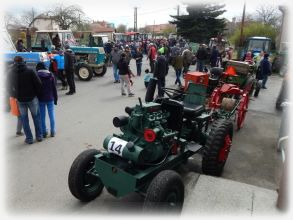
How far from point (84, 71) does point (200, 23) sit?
59.4ft

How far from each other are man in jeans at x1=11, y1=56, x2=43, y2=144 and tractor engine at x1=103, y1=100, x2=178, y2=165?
103 inches

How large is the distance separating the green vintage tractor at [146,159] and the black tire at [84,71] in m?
9.07

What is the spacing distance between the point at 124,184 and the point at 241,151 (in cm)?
311

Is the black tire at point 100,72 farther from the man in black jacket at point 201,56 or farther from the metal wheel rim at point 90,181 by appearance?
the metal wheel rim at point 90,181

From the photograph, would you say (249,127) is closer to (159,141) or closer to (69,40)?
(159,141)

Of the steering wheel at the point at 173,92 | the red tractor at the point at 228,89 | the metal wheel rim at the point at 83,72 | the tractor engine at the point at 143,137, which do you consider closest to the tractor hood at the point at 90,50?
the metal wheel rim at the point at 83,72

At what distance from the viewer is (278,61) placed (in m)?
17.8

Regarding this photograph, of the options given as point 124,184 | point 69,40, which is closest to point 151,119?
point 124,184

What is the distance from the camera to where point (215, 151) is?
423 centimetres

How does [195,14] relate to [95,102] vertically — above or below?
above

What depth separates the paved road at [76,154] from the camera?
12.4 ft

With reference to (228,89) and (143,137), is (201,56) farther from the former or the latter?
(143,137)

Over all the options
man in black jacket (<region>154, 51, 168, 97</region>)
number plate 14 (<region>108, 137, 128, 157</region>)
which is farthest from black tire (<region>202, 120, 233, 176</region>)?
man in black jacket (<region>154, 51, 168, 97</region>)

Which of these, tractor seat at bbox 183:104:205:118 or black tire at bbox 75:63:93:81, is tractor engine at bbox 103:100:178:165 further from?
black tire at bbox 75:63:93:81
